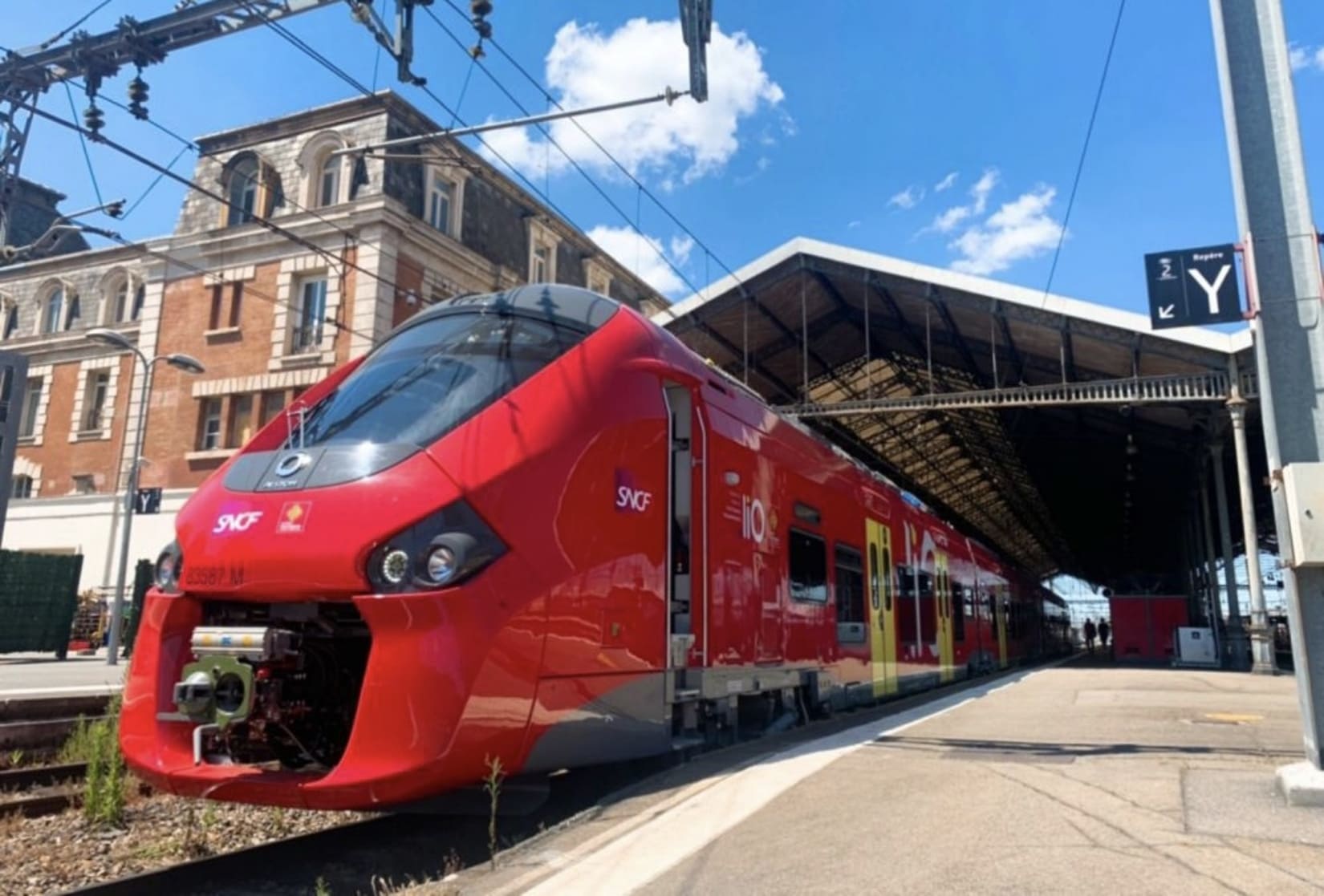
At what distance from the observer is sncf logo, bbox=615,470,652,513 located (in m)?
5.92

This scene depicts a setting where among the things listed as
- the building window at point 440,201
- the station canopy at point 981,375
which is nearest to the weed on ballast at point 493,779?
the station canopy at point 981,375

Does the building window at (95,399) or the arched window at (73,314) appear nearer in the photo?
the building window at (95,399)

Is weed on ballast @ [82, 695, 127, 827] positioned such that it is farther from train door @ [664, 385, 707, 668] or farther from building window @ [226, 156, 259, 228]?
building window @ [226, 156, 259, 228]

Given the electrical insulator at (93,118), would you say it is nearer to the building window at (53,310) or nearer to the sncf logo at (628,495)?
the sncf logo at (628,495)

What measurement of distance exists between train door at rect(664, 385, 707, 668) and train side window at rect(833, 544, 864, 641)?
12.2 feet

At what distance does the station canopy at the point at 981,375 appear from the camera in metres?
19.8

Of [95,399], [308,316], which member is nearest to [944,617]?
[308,316]

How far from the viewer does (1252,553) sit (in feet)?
61.9

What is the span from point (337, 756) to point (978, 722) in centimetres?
639

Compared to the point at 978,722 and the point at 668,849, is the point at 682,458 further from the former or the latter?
the point at 978,722

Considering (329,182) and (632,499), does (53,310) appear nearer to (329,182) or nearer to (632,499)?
(329,182)

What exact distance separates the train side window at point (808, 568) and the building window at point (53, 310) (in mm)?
31667

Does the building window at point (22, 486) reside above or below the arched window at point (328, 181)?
below

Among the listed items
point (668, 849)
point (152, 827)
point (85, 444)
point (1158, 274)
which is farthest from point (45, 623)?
point (1158, 274)
